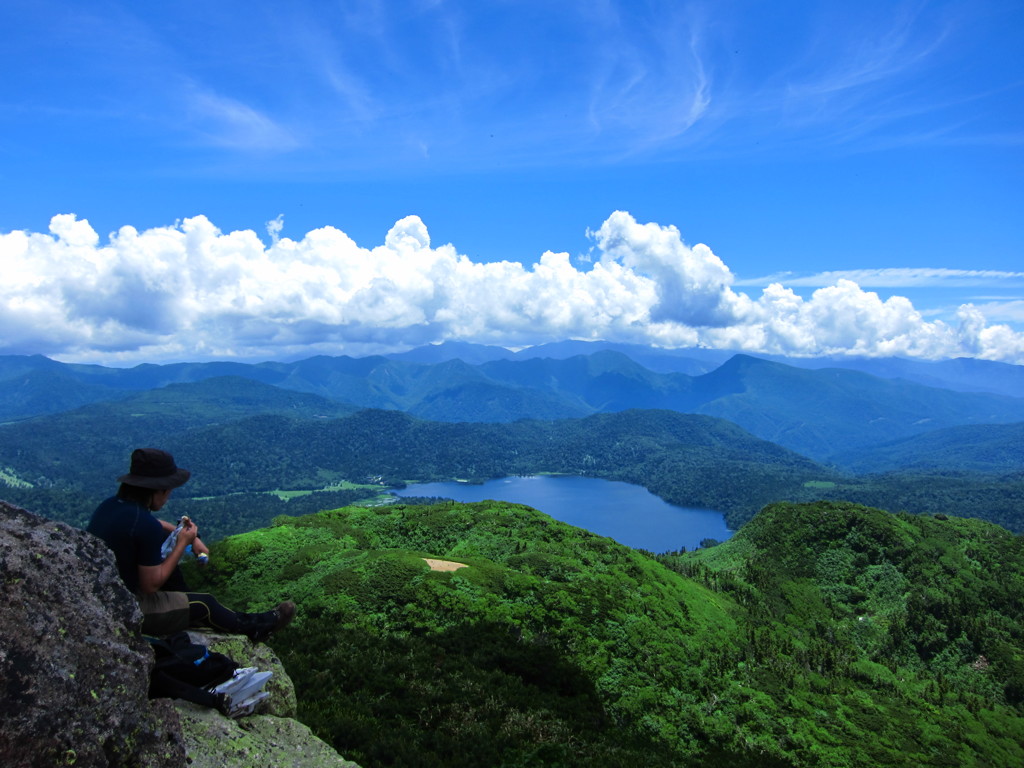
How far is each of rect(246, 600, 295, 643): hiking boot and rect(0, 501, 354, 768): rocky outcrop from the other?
226 cm

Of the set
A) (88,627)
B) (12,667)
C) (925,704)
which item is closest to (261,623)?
(88,627)

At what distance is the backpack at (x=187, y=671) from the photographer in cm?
941

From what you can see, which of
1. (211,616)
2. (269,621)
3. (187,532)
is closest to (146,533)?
(187,532)

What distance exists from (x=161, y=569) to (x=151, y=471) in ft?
5.54

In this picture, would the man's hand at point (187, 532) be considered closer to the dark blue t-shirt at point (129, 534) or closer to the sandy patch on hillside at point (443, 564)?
the dark blue t-shirt at point (129, 534)

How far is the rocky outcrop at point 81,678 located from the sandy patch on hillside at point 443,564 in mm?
20729

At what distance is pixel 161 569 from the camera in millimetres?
9695

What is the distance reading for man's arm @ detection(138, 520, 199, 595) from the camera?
9609 mm

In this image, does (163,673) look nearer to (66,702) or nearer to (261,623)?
(66,702)

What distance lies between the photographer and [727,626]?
138ft

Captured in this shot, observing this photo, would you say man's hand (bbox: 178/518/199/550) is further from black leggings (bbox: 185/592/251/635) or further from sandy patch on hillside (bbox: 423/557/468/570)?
sandy patch on hillside (bbox: 423/557/468/570)

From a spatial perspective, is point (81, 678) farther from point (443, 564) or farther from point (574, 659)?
point (443, 564)

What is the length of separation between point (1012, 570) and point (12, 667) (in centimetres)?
9759

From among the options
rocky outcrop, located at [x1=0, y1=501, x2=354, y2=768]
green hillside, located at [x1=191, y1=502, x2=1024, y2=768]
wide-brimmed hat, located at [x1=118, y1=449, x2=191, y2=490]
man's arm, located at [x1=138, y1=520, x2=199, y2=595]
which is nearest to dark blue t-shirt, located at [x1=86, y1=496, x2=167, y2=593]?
man's arm, located at [x1=138, y1=520, x2=199, y2=595]
